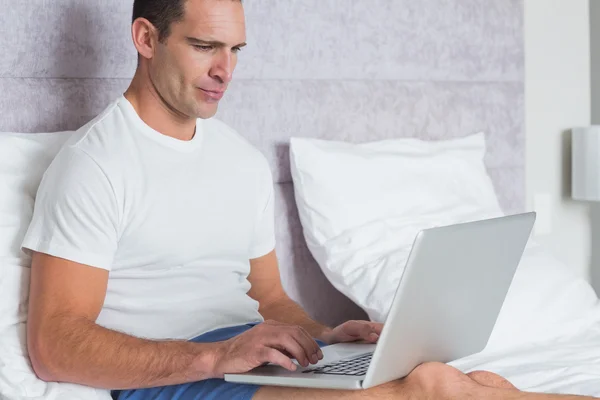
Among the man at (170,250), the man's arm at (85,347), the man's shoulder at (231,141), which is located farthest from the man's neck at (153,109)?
the man's arm at (85,347)

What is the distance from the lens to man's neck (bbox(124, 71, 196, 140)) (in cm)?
167

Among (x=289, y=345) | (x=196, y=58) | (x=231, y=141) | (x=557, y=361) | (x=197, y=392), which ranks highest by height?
(x=196, y=58)

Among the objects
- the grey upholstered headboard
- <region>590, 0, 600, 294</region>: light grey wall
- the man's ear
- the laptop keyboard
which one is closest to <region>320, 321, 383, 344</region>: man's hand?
the laptop keyboard

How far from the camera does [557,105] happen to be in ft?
9.60

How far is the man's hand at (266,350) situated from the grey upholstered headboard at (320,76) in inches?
27.7

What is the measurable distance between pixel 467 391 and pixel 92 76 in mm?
1031

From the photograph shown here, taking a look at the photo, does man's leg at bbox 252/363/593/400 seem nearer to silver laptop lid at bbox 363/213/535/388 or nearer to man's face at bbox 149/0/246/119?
silver laptop lid at bbox 363/213/535/388

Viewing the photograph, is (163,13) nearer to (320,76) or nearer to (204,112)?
(204,112)

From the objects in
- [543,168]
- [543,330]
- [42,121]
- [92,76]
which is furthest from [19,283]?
[543,168]

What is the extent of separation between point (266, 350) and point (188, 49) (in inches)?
23.8

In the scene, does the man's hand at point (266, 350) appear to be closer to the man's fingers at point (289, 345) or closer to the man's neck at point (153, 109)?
the man's fingers at point (289, 345)

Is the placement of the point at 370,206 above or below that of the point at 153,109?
below

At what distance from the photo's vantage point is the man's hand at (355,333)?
1605 millimetres

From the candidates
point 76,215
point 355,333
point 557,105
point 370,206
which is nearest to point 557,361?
point 355,333
